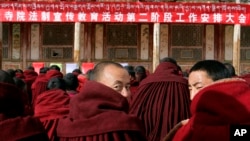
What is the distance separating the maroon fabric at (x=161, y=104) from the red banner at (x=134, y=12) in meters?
13.5

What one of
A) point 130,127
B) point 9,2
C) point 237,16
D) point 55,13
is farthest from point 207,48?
point 130,127

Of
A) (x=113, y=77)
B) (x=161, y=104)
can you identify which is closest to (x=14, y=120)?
(x=113, y=77)

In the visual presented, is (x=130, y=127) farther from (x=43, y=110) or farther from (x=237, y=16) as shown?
(x=237, y=16)

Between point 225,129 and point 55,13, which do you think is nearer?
point 225,129

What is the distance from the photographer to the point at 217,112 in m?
2.53

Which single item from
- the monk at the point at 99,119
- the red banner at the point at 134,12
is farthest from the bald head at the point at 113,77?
the red banner at the point at 134,12

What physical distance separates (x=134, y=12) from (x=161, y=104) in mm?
13869

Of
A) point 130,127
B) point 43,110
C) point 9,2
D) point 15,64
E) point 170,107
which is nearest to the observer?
point 130,127

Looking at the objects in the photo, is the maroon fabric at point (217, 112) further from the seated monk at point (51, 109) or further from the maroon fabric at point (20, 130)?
the seated monk at point (51, 109)

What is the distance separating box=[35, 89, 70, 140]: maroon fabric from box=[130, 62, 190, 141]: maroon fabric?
0.77m

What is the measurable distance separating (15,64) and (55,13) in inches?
144

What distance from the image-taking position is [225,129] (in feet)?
8.30

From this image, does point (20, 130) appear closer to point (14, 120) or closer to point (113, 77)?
point (14, 120)

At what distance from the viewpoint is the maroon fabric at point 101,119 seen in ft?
10.5
